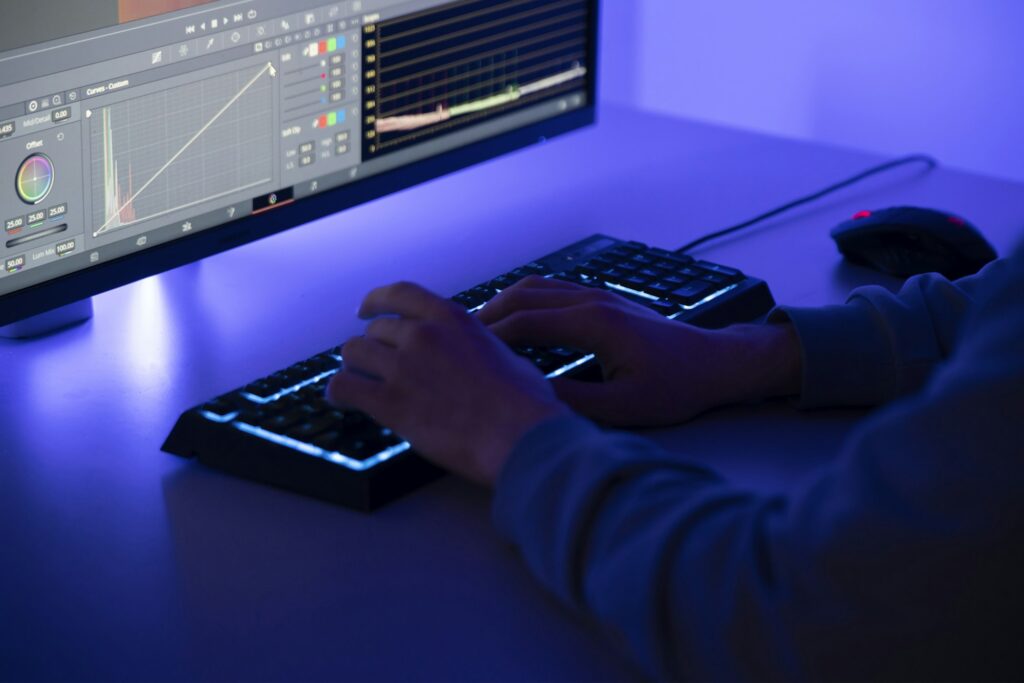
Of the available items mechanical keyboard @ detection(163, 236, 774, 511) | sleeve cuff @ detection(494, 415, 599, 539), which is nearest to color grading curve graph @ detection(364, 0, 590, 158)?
mechanical keyboard @ detection(163, 236, 774, 511)

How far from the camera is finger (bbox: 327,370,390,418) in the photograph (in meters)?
0.74

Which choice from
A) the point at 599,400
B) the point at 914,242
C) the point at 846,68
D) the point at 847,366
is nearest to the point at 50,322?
the point at 599,400

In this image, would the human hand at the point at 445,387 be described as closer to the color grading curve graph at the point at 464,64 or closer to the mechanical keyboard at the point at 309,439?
the mechanical keyboard at the point at 309,439

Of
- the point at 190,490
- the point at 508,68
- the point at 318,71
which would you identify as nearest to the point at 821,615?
the point at 190,490

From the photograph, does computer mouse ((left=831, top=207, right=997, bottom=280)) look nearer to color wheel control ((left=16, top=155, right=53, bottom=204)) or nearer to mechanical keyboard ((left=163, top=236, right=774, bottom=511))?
mechanical keyboard ((left=163, top=236, right=774, bottom=511))

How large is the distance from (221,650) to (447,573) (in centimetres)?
13

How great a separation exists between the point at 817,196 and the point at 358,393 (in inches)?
28.4

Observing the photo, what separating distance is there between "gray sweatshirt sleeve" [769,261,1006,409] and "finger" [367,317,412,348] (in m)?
0.29

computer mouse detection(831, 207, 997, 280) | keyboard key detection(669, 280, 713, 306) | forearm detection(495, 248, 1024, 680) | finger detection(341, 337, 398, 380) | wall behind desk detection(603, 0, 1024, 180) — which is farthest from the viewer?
wall behind desk detection(603, 0, 1024, 180)

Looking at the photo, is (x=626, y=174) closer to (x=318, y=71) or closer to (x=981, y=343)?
(x=318, y=71)

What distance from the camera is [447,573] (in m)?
0.71

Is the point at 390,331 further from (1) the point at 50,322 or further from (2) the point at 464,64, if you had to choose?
(2) the point at 464,64

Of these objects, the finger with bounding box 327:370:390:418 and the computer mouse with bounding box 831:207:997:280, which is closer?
the finger with bounding box 327:370:390:418

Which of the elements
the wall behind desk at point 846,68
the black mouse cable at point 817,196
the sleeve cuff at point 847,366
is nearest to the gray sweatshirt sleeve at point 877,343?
the sleeve cuff at point 847,366
